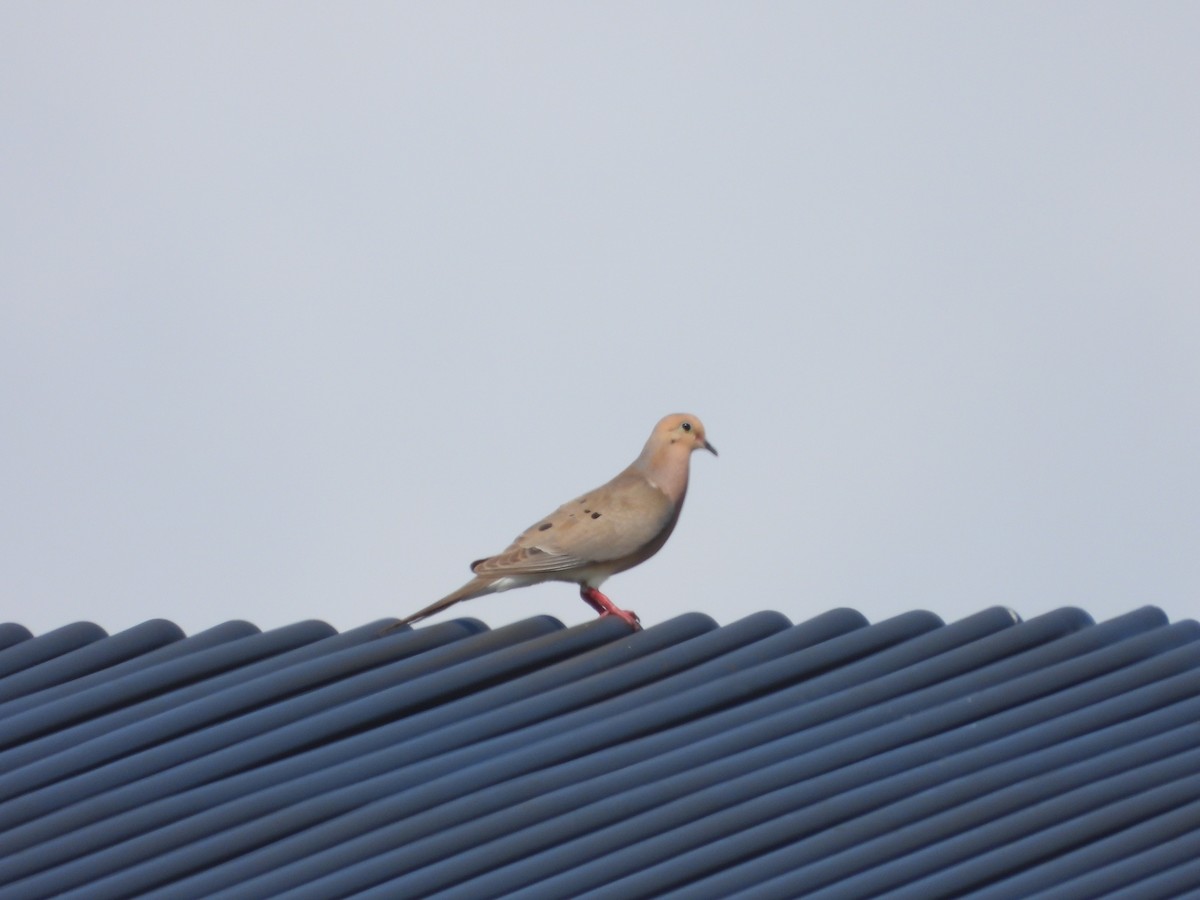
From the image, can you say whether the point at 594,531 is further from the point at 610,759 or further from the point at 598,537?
the point at 610,759

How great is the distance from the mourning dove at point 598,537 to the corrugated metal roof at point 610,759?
1498mm

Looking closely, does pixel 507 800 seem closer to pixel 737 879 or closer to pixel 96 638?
pixel 737 879

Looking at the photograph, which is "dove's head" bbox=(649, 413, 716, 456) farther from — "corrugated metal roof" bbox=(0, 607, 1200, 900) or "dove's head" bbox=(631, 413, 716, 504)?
"corrugated metal roof" bbox=(0, 607, 1200, 900)

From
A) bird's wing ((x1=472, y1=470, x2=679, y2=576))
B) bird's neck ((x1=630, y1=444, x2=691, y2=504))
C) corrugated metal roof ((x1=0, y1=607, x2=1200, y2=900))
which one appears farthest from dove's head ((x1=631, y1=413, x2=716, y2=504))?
corrugated metal roof ((x1=0, y1=607, x2=1200, y2=900))

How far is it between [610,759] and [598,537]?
8.07 ft

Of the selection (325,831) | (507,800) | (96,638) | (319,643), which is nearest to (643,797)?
(507,800)

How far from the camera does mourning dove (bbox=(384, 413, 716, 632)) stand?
265 inches

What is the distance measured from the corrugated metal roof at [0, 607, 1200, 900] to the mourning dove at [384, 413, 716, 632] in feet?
4.91

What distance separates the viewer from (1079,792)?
438cm

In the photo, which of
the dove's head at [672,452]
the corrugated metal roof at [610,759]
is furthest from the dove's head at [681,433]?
the corrugated metal roof at [610,759]

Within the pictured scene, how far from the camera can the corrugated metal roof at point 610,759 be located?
4215 mm

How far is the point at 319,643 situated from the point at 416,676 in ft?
1.07

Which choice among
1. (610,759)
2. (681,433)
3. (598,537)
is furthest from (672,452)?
(610,759)

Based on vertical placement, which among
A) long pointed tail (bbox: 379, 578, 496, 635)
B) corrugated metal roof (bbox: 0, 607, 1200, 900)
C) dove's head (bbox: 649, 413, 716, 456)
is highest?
dove's head (bbox: 649, 413, 716, 456)
